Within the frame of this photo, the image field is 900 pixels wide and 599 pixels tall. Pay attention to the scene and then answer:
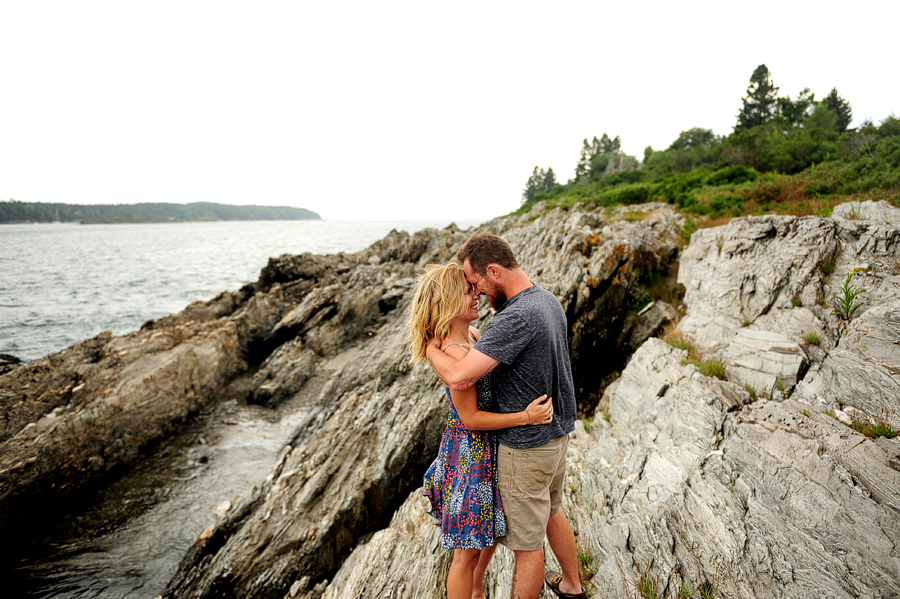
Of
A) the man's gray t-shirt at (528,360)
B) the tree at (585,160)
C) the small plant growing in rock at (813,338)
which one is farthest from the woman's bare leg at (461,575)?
the tree at (585,160)

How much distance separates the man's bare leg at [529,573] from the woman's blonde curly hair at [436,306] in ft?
7.04

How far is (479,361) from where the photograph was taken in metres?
3.05

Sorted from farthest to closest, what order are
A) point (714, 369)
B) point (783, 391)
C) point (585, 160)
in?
point (585, 160)
point (714, 369)
point (783, 391)

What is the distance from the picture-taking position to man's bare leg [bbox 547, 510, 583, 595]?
13.3 feet

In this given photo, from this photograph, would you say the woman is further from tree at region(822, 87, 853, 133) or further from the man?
tree at region(822, 87, 853, 133)

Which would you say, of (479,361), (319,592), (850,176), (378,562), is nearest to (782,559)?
(479,361)

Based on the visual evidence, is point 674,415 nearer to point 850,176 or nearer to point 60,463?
point 850,176

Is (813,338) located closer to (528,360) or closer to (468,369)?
(528,360)

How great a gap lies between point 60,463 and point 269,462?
18.5 ft

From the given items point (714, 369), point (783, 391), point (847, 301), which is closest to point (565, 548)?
point (783, 391)

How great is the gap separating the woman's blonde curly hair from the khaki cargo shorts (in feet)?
3.99

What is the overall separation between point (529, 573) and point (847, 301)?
7344 millimetres

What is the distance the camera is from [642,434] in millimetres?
6547

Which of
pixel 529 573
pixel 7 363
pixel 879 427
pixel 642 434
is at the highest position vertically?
pixel 879 427
